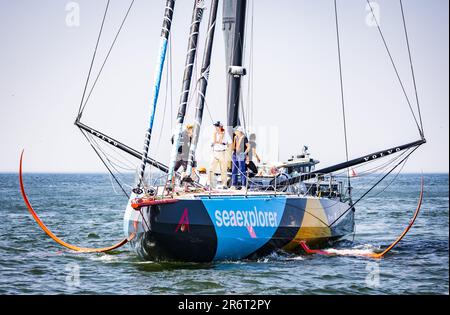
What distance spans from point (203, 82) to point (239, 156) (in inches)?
95.8

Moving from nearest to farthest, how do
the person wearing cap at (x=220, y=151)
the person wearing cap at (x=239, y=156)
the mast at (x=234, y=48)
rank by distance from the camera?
1. the person wearing cap at (x=220, y=151)
2. the person wearing cap at (x=239, y=156)
3. the mast at (x=234, y=48)

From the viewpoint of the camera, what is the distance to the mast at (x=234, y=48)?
22859mm

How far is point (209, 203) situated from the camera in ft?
59.1

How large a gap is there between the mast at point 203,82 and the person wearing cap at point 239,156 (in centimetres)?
127

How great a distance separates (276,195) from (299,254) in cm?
236

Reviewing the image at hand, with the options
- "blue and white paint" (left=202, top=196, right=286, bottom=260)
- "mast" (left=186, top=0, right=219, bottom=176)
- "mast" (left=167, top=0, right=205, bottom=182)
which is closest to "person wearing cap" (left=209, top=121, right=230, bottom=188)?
"mast" (left=186, top=0, right=219, bottom=176)

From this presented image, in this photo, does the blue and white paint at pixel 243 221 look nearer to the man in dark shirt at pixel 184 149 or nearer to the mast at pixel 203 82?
the mast at pixel 203 82

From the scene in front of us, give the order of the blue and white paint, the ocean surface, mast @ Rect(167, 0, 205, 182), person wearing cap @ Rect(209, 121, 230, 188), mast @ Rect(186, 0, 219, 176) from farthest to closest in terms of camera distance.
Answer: person wearing cap @ Rect(209, 121, 230, 188) → mast @ Rect(186, 0, 219, 176) → mast @ Rect(167, 0, 205, 182) → the blue and white paint → the ocean surface

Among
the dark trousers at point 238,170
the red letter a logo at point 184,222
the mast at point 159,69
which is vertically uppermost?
the mast at point 159,69

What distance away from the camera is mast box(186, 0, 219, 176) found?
806 inches

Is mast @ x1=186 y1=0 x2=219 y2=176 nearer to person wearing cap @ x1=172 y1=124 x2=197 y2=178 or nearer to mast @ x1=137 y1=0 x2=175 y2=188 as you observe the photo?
person wearing cap @ x1=172 y1=124 x2=197 y2=178

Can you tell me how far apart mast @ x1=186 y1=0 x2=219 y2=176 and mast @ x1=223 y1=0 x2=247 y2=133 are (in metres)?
1.47

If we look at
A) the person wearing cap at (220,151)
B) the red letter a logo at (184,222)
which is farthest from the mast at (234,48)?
the red letter a logo at (184,222)

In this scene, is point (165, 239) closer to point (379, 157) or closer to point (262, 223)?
point (262, 223)
